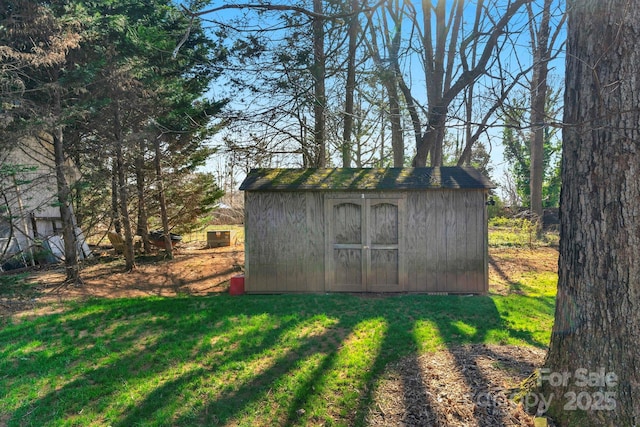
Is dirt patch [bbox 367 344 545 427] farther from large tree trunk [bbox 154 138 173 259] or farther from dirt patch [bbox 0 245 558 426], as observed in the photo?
large tree trunk [bbox 154 138 173 259]

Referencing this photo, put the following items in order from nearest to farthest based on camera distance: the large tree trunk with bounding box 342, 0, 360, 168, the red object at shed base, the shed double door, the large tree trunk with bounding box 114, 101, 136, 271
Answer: the shed double door, the red object at shed base, the large tree trunk with bounding box 342, 0, 360, 168, the large tree trunk with bounding box 114, 101, 136, 271

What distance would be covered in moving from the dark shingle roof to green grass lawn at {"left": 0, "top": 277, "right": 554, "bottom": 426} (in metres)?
1.99

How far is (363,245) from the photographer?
6.37m

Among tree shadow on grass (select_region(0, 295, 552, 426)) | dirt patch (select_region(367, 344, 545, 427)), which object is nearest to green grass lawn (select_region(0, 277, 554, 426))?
tree shadow on grass (select_region(0, 295, 552, 426))

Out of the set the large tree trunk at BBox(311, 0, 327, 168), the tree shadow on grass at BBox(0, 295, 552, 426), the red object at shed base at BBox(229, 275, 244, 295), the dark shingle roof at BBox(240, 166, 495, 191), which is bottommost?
the tree shadow on grass at BBox(0, 295, 552, 426)

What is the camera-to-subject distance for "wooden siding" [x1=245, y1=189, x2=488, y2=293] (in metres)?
6.25

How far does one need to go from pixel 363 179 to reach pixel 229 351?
3927 millimetres

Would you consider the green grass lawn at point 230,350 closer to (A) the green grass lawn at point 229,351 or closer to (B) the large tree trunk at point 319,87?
(A) the green grass lawn at point 229,351

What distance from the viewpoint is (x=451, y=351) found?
3598 mm

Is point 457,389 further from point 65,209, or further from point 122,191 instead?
point 122,191

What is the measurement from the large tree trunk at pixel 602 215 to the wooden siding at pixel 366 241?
399 cm

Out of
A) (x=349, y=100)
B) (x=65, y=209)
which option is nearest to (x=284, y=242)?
(x=349, y=100)

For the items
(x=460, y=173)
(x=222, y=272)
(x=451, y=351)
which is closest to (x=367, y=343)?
(x=451, y=351)

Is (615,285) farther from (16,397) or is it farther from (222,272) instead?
(222,272)
